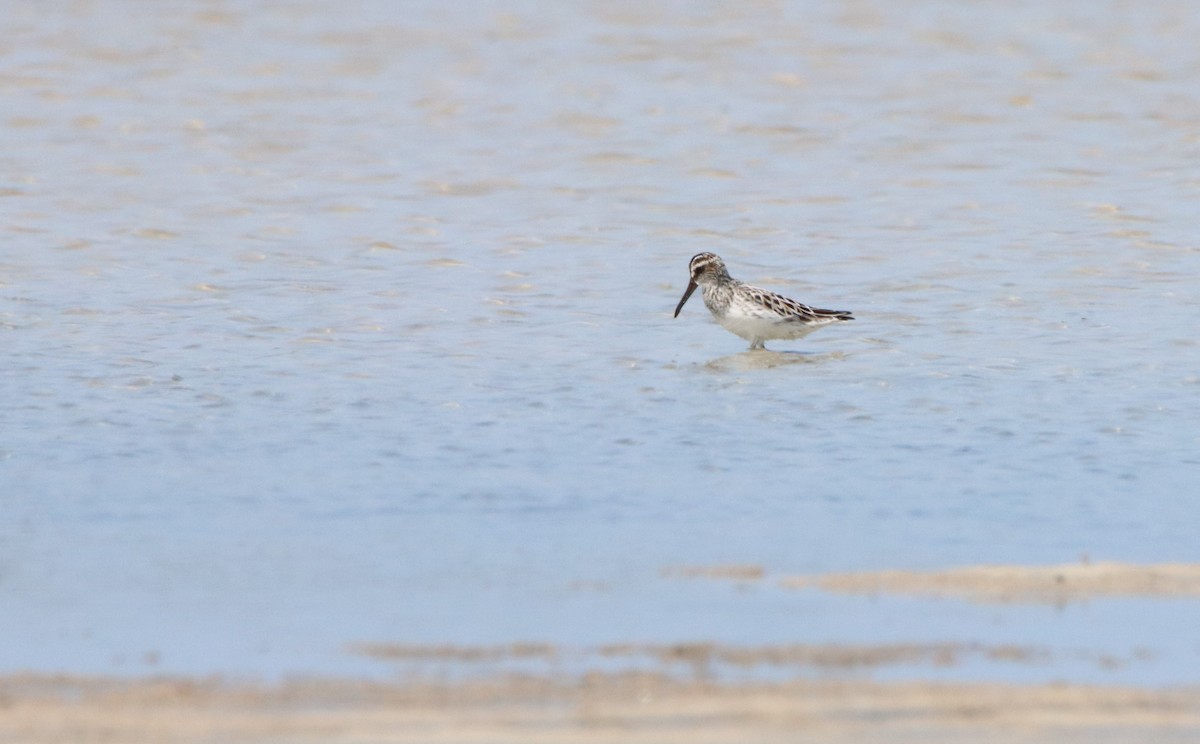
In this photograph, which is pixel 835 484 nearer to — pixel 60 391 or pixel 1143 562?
pixel 1143 562

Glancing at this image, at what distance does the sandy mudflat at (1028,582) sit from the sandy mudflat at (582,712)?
126 cm

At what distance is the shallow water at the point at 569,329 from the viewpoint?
Result: 7359mm

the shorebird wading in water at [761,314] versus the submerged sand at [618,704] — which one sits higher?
the submerged sand at [618,704]

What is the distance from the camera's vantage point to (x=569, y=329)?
1359 centimetres

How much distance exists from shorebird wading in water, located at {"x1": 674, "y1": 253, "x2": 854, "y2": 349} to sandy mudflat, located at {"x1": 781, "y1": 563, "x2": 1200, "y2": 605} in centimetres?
597

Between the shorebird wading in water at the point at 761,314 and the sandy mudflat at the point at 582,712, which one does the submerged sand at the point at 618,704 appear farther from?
the shorebird wading in water at the point at 761,314

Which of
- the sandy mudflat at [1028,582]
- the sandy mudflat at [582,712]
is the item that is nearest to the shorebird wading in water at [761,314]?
the sandy mudflat at [1028,582]

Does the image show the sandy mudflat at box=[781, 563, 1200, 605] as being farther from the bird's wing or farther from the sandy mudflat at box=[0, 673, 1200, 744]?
the bird's wing

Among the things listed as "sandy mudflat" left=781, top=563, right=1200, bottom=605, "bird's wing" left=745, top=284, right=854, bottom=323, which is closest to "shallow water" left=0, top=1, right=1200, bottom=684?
"sandy mudflat" left=781, top=563, right=1200, bottom=605

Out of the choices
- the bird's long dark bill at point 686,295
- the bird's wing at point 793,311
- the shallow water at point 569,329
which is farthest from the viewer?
the bird's long dark bill at point 686,295

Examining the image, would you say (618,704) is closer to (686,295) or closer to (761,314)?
(761,314)

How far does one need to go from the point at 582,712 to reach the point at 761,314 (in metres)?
8.04

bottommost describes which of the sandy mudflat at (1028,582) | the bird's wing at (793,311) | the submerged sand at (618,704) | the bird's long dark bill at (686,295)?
the bird's long dark bill at (686,295)

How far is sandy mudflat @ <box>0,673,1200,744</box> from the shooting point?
547 centimetres
